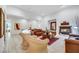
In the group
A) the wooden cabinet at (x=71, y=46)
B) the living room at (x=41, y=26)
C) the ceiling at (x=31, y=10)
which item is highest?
the ceiling at (x=31, y=10)

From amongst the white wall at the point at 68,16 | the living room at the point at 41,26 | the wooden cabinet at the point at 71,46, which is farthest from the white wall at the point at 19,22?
the wooden cabinet at the point at 71,46

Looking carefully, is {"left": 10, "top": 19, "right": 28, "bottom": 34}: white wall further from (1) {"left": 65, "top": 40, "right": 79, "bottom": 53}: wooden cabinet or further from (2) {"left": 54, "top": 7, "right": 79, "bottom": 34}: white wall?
(1) {"left": 65, "top": 40, "right": 79, "bottom": 53}: wooden cabinet

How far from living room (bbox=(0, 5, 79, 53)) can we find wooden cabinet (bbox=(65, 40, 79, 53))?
6cm

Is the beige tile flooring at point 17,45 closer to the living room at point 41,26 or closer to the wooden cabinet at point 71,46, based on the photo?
the living room at point 41,26

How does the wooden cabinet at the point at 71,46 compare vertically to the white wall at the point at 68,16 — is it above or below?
below

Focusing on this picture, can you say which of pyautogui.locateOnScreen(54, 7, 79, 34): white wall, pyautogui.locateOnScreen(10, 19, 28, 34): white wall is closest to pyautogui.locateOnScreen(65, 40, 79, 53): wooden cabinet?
pyautogui.locateOnScreen(54, 7, 79, 34): white wall

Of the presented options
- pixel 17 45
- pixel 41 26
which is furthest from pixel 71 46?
pixel 17 45

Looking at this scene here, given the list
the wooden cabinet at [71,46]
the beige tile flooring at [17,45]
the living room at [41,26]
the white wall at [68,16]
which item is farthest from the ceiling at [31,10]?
the wooden cabinet at [71,46]

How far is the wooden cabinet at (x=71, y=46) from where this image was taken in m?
2.28

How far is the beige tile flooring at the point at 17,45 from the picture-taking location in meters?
2.22

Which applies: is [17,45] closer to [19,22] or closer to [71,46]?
[19,22]

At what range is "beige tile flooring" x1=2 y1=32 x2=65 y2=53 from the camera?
2223mm
